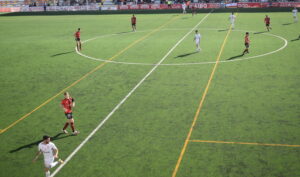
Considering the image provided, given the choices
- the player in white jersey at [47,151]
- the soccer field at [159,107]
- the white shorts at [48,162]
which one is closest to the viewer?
the player in white jersey at [47,151]

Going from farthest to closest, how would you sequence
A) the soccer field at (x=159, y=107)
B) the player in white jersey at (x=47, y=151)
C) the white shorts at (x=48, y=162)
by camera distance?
the soccer field at (x=159, y=107) → the white shorts at (x=48, y=162) → the player in white jersey at (x=47, y=151)

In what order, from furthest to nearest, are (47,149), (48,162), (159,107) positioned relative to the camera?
(159,107)
(48,162)
(47,149)

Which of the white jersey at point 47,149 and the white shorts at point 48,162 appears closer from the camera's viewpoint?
the white jersey at point 47,149

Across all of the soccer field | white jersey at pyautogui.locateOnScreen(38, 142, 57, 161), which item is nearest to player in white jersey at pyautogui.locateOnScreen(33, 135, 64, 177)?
white jersey at pyautogui.locateOnScreen(38, 142, 57, 161)

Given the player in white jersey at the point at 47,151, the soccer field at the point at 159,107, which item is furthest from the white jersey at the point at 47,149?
the soccer field at the point at 159,107

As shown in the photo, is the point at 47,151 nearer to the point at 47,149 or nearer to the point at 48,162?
the point at 47,149

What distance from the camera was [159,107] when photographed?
15844mm

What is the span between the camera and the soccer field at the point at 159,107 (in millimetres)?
11328

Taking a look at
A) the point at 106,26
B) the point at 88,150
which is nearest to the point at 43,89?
the point at 88,150

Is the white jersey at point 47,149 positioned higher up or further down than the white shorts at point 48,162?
higher up

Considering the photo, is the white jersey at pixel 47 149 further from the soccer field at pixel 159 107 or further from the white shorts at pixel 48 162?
the soccer field at pixel 159 107

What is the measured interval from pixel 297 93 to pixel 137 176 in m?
10.4

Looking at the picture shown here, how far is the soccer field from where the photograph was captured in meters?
11.3

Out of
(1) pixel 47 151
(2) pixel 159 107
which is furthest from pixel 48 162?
(2) pixel 159 107
